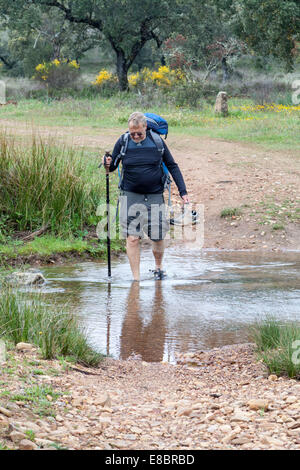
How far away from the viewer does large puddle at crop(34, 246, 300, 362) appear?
6020 millimetres

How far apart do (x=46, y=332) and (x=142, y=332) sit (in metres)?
1.36

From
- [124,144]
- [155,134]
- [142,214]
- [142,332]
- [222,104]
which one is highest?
[222,104]

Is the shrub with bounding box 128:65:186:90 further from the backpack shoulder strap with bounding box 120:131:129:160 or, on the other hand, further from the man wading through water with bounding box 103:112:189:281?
the backpack shoulder strap with bounding box 120:131:129:160

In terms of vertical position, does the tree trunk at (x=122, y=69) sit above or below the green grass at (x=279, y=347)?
above

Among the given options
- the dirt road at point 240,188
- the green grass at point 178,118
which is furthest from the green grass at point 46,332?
the green grass at point 178,118

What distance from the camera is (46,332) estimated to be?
507 centimetres

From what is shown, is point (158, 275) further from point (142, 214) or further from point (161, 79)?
point (161, 79)

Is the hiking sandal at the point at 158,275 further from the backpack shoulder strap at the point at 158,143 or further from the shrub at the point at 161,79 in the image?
the shrub at the point at 161,79

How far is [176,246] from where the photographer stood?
10.4 meters

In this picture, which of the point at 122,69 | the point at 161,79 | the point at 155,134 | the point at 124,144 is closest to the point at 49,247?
the point at 124,144

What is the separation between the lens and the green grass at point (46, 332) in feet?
16.4

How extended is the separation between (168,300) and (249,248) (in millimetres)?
3225

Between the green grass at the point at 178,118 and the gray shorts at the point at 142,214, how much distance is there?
8.93m
